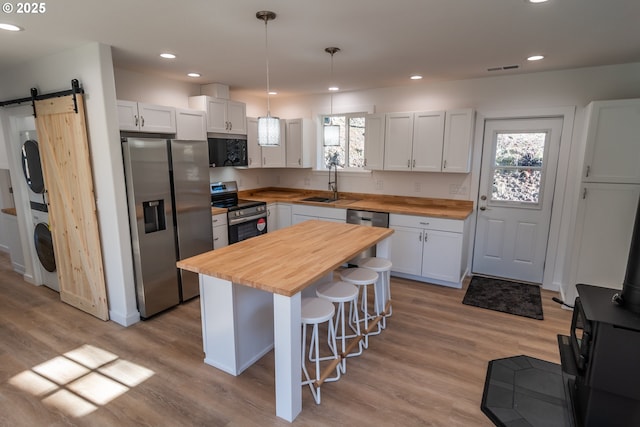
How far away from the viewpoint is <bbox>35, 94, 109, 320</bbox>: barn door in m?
2.98

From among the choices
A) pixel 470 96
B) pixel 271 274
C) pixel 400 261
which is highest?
pixel 470 96

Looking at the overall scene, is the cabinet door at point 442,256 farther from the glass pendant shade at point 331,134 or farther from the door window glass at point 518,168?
the glass pendant shade at point 331,134

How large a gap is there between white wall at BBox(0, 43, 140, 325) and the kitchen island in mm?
1143

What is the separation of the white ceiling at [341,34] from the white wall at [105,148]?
0.14 m

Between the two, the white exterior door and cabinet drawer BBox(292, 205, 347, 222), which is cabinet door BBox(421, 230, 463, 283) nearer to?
the white exterior door

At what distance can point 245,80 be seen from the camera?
4.11 meters

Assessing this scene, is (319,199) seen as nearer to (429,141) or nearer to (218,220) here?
(218,220)

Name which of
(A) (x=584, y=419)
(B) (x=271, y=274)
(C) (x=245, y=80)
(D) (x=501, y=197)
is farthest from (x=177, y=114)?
(A) (x=584, y=419)

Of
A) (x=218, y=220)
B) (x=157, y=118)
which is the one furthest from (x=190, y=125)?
(x=218, y=220)

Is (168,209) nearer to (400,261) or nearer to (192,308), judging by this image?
(192,308)

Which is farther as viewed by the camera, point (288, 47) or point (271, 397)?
point (288, 47)

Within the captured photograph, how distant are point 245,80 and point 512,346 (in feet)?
13.1

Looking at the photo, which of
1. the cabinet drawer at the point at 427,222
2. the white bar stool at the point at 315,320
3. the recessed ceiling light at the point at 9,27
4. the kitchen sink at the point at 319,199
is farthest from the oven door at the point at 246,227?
the recessed ceiling light at the point at 9,27

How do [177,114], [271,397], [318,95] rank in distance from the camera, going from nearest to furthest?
[271,397]
[177,114]
[318,95]
